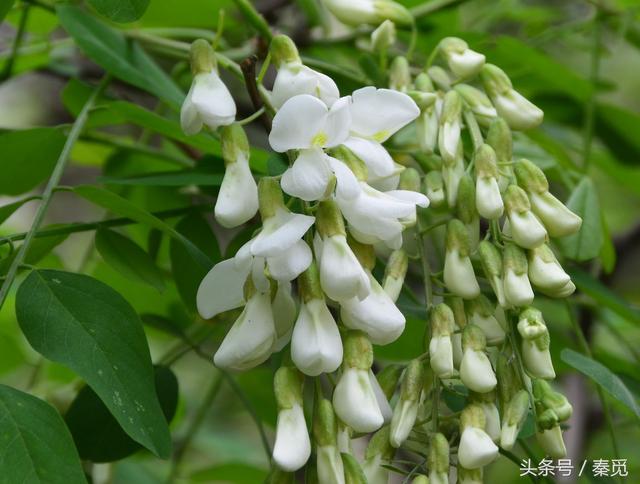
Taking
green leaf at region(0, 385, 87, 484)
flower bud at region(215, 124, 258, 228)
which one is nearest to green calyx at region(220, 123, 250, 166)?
flower bud at region(215, 124, 258, 228)

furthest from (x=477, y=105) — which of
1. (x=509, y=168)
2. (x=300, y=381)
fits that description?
(x=300, y=381)

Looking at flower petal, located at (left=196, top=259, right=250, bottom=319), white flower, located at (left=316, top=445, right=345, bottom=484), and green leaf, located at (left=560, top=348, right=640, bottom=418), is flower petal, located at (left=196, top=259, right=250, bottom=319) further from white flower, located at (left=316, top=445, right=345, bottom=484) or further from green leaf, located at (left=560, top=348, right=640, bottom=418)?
green leaf, located at (left=560, top=348, right=640, bottom=418)

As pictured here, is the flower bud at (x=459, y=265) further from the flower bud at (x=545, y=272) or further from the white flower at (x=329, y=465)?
the white flower at (x=329, y=465)

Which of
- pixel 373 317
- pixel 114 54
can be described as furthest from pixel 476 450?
pixel 114 54

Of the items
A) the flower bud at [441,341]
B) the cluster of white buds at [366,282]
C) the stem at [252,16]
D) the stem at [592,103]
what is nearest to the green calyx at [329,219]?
the cluster of white buds at [366,282]

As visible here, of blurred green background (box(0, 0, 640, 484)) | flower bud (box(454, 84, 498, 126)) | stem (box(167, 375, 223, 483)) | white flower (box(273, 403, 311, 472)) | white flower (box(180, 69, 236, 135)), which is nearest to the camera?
white flower (box(273, 403, 311, 472))
